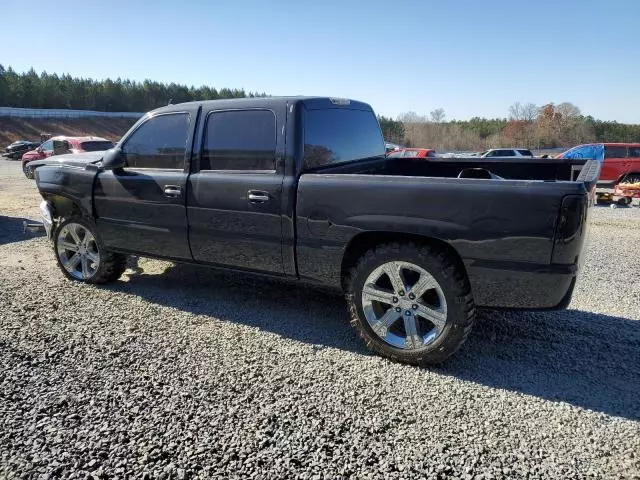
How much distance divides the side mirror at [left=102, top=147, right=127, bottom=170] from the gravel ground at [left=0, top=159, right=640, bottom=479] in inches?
51.8

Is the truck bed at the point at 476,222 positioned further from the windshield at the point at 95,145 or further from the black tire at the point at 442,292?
the windshield at the point at 95,145

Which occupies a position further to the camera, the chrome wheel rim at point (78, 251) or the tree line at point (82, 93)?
the tree line at point (82, 93)

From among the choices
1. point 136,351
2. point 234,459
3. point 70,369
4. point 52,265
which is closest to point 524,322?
point 234,459

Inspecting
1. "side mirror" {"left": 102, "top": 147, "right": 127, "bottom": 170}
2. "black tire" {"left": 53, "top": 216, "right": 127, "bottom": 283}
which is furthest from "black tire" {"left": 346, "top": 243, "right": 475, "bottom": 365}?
"black tire" {"left": 53, "top": 216, "right": 127, "bottom": 283}

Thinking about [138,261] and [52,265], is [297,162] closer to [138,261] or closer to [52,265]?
[138,261]

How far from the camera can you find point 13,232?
318 inches

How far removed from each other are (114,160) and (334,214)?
2.38 meters

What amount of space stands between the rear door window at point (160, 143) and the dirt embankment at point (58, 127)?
5081 centimetres

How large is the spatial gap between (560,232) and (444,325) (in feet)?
3.14

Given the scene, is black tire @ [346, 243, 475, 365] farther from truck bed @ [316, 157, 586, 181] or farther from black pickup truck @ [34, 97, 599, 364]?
truck bed @ [316, 157, 586, 181]

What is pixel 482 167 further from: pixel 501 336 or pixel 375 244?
pixel 375 244

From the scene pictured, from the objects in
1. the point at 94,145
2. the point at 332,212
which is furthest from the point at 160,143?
the point at 94,145

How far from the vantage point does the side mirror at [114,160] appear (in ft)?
14.7

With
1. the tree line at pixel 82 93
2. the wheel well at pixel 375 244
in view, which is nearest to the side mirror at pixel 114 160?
the wheel well at pixel 375 244
